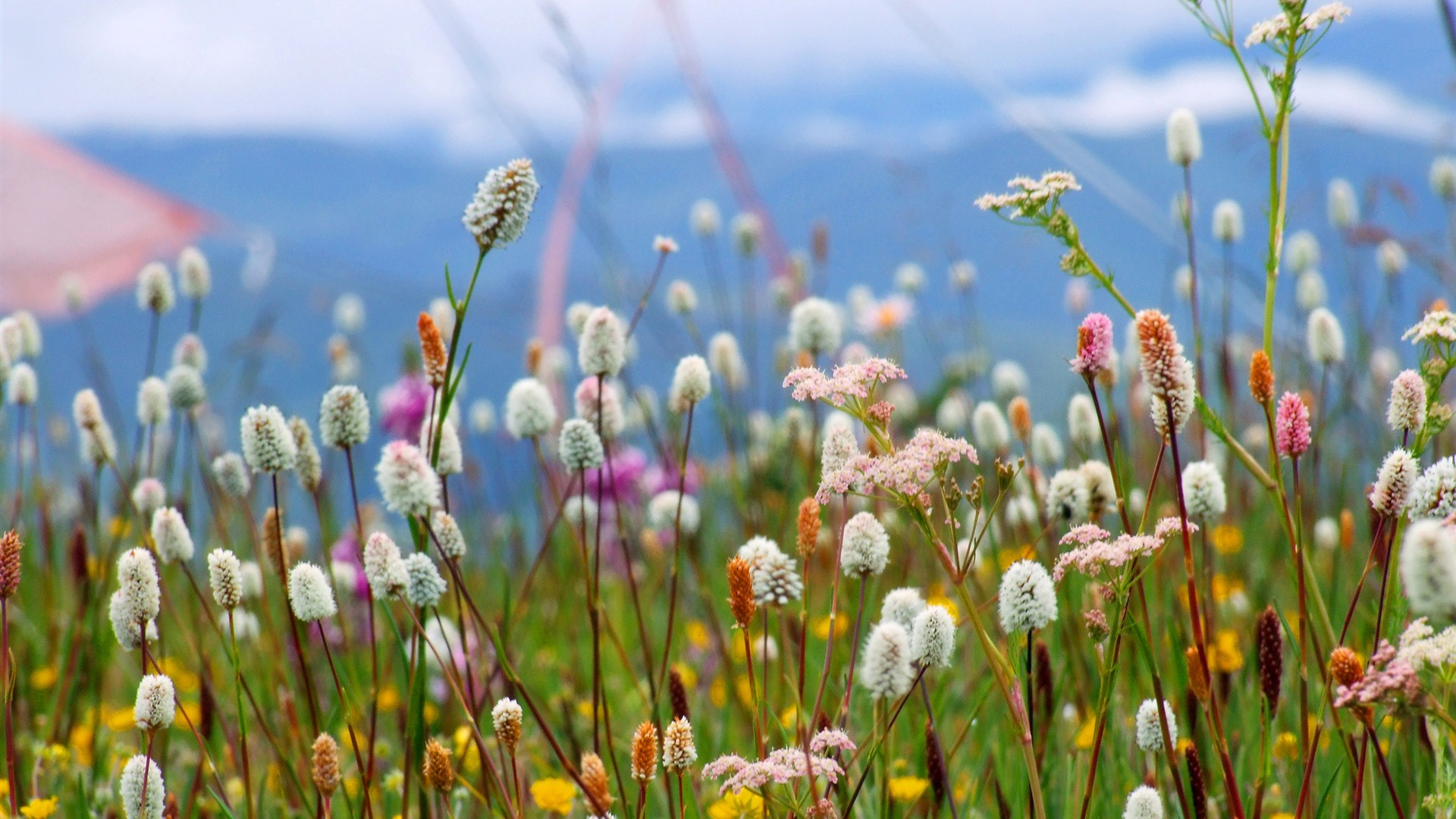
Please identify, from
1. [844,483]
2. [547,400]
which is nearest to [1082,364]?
[844,483]

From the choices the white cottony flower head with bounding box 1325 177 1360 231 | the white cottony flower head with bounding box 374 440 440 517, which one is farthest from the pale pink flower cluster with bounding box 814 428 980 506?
the white cottony flower head with bounding box 1325 177 1360 231

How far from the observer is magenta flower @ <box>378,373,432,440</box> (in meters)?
4.09

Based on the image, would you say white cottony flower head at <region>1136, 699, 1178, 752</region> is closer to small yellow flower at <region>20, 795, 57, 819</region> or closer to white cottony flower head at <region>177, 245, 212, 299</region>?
small yellow flower at <region>20, 795, 57, 819</region>

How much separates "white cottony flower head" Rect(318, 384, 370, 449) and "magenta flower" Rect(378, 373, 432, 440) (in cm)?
230

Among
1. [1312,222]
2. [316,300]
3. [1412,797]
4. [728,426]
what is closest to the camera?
[1412,797]

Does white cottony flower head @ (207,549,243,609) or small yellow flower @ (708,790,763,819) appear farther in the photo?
small yellow flower @ (708,790,763,819)

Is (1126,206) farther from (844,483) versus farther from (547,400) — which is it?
(844,483)

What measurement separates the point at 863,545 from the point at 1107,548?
1.27 feet

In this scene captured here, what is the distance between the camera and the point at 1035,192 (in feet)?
4.78

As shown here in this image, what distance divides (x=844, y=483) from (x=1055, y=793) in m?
1.09

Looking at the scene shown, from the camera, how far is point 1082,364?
1332 millimetres

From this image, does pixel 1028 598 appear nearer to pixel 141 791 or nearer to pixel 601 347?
pixel 601 347

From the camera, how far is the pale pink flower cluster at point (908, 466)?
130 cm

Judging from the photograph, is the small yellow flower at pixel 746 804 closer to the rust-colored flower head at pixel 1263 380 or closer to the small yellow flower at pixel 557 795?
the small yellow flower at pixel 557 795
